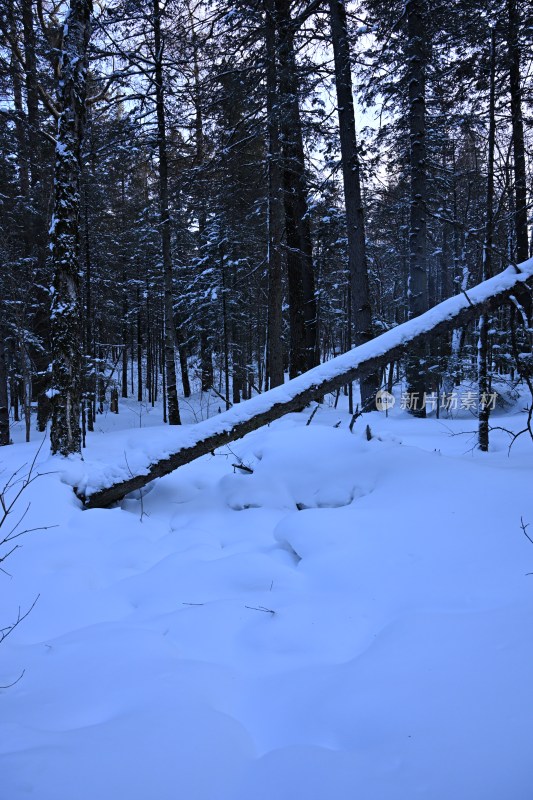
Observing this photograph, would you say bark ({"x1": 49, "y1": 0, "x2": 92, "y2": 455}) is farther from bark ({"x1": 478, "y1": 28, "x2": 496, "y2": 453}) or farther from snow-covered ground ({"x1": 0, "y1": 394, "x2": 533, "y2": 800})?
bark ({"x1": 478, "y1": 28, "x2": 496, "y2": 453})

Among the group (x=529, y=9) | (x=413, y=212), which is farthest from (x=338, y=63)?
(x=529, y=9)

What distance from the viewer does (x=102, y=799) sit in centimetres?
138

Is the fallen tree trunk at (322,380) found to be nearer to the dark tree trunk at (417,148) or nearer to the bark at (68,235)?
the bark at (68,235)

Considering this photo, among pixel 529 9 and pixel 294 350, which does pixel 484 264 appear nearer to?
pixel 294 350

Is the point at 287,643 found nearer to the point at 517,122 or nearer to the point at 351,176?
the point at 351,176

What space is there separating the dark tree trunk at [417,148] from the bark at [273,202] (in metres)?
2.99

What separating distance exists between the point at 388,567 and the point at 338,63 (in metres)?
10.0

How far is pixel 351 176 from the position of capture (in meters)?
8.52

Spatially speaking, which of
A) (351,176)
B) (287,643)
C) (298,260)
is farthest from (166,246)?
(287,643)

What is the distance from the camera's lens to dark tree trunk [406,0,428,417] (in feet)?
29.1

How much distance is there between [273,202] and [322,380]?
712 cm

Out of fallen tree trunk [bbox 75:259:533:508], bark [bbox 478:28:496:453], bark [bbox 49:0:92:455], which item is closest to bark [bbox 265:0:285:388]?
bark [bbox 49:0:92:455]

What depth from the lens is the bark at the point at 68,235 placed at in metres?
5.43

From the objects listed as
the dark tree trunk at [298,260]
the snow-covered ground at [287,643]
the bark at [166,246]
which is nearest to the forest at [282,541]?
the snow-covered ground at [287,643]
